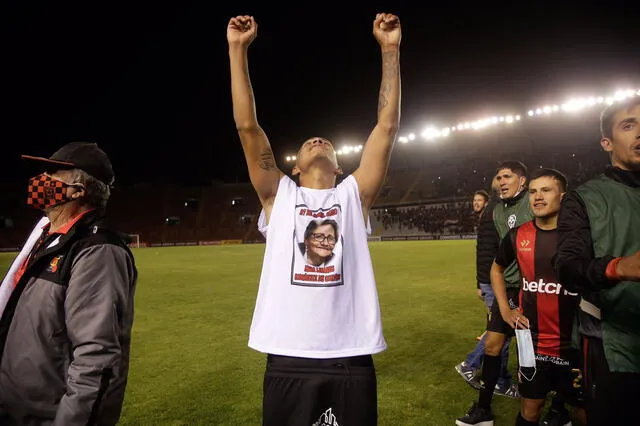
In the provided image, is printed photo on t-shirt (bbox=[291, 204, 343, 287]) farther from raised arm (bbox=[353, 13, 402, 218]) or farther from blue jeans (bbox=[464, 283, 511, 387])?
blue jeans (bbox=[464, 283, 511, 387])

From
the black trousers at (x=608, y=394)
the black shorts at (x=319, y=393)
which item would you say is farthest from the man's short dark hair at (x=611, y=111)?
the black shorts at (x=319, y=393)

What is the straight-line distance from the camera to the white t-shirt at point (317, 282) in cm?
228

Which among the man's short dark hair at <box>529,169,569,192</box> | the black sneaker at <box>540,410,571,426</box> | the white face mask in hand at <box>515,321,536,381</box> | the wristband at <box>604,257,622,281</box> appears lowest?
the black sneaker at <box>540,410,571,426</box>

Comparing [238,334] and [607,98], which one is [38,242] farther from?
[607,98]

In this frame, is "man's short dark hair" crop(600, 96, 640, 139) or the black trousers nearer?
the black trousers

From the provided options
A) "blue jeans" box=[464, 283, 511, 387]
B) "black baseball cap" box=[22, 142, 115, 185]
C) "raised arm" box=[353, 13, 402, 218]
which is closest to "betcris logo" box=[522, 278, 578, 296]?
"blue jeans" box=[464, 283, 511, 387]

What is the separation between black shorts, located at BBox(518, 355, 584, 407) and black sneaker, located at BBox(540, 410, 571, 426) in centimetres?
59

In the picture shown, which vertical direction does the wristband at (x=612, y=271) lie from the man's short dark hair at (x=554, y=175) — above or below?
below

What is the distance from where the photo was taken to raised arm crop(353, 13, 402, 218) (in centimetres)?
269

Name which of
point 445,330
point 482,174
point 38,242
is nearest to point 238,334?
point 445,330

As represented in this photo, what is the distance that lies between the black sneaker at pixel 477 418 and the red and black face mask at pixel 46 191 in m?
3.78

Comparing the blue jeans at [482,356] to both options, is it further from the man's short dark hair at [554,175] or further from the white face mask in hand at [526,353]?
the man's short dark hair at [554,175]

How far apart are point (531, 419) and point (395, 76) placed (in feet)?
9.15

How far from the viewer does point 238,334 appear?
302 inches
